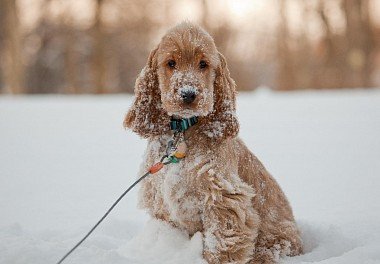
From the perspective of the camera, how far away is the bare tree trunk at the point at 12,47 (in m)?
18.3

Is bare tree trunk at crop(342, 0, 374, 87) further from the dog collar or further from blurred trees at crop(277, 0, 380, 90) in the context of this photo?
the dog collar

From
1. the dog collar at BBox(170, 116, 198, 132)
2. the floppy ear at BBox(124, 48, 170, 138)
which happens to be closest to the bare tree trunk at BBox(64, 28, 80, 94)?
the floppy ear at BBox(124, 48, 170, 138)

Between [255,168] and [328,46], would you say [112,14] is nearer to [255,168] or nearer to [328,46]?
[328,46]

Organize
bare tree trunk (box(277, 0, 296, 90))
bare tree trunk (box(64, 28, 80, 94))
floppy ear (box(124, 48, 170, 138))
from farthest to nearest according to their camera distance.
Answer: bare tree trunk (box(64, 28, 80, 94)), bare tree trunk (box(277, 0, 296, 90)), floppy ear (box(124, 48, 170, 138))

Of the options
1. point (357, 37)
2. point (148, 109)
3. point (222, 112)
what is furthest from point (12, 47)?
point (222, 112)

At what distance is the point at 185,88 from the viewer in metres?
3.15

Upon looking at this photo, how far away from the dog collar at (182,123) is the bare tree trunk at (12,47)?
16688 millimetres

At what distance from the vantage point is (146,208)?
3.70 m

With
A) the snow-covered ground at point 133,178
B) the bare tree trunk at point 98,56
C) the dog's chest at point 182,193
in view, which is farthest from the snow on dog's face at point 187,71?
the bare tree trunk at point 98,56

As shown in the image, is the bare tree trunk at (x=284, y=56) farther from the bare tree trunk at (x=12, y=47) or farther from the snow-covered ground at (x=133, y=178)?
the snow-covered ground at (x=133, y=178)

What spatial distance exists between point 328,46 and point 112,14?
1135cm

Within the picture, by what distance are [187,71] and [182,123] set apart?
371 millimetres

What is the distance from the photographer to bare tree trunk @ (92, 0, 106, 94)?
77.5ft

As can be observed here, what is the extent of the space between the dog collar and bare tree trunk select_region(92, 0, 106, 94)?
21.1m
